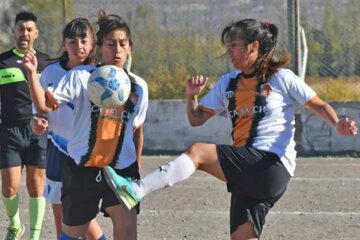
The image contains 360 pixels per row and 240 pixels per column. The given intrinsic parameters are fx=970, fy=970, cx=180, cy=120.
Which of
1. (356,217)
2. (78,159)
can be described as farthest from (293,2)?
(78,159)

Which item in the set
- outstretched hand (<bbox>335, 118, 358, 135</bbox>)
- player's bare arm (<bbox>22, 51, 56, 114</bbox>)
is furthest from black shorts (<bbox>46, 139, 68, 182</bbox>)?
outstretched hand (<bbox>335, 118, 358, 135</bbox>)

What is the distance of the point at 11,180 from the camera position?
27.8 ft

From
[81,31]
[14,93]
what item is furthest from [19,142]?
[81,31]

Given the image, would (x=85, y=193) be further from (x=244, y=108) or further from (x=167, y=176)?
(x=244, y=108)

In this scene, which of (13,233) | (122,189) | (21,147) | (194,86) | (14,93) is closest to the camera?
(122,189)

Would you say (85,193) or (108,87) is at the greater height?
(108,87)

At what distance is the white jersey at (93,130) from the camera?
6.24 m

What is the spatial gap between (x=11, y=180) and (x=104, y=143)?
8.06 ft

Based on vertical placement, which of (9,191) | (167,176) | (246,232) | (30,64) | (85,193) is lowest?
(9,191)

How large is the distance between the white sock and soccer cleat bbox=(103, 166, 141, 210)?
0.04 m

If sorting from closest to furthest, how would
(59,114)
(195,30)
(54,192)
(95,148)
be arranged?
(95,148), (59,114), (54,192), (195,30)

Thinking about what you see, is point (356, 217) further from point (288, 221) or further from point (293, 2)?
point (293, 2)

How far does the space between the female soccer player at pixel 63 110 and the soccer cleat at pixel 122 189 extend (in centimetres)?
77

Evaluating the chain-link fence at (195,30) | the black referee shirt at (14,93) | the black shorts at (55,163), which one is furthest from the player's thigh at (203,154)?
the chain-link fence at (195,30)
